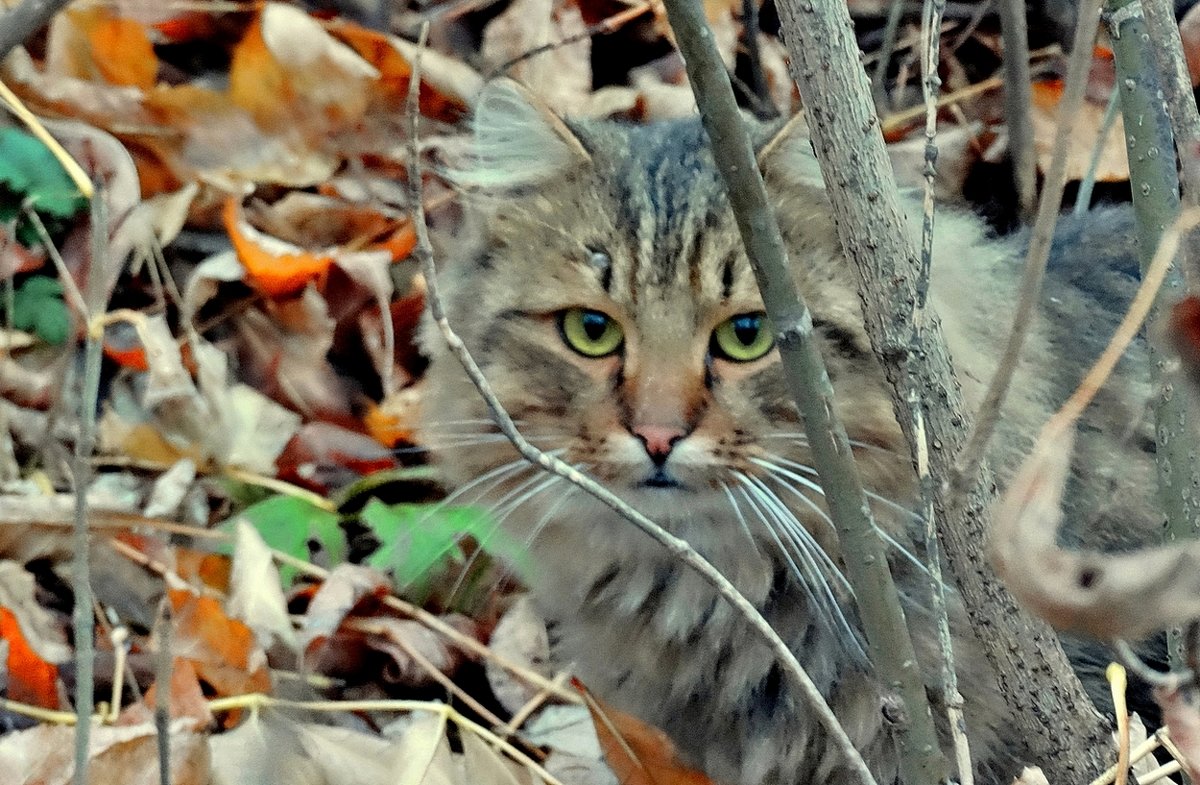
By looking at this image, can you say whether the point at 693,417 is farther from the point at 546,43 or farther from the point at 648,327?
the point at 546,43

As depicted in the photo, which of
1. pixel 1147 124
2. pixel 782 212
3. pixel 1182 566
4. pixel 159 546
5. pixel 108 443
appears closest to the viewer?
pixel 1182 566

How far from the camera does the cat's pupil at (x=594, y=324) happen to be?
4.39 feet

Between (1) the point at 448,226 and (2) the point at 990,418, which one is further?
(1) the point at 448,226

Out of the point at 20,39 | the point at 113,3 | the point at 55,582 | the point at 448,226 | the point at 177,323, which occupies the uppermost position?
the point at 113,3

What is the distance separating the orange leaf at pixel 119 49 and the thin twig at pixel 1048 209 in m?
2.04

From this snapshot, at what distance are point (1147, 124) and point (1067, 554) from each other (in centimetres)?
55

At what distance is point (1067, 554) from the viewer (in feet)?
1.76

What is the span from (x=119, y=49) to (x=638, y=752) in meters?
1.69

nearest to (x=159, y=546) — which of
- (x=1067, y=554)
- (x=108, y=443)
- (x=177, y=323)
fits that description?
(x=108, y=443)

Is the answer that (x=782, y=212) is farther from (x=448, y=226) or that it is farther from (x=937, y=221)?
(x=448, y=226)

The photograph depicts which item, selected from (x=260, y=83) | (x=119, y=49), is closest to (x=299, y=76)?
(x=260, y=83)

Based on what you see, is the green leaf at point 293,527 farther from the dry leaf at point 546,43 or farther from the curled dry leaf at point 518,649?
the dry leaf at point 546,43

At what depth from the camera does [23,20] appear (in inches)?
21.1

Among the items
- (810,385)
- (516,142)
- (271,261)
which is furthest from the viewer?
(271,261)
